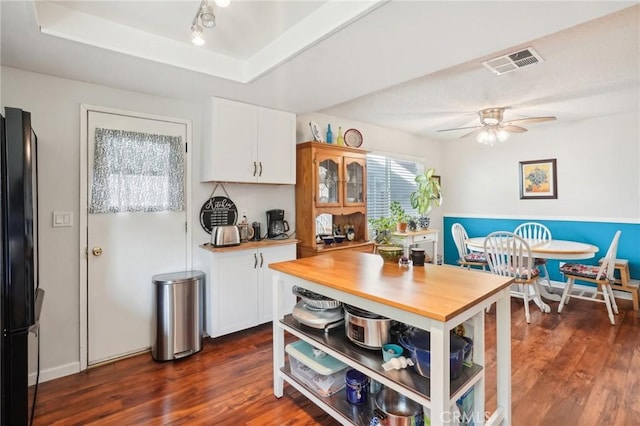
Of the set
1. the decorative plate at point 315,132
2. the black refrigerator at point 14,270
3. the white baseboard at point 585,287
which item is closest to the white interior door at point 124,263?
the black refrigerator at point 14,270

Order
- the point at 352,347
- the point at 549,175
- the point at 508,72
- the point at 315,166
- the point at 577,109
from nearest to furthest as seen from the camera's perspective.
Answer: the point at 352,347 → the point at 508,72 → the point at 315,166 → the point at 577,109 → the point at 549,175

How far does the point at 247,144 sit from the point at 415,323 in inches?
92.7

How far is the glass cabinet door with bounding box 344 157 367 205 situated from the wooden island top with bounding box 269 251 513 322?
5.77ft

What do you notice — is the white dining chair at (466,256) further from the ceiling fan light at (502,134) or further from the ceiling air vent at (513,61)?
the ceiling air vent at (513,61)

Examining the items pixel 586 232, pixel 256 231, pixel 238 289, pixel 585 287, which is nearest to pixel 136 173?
pixel 256 231

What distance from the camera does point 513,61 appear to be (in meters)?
2.49

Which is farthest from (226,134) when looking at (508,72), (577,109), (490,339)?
(577,109)

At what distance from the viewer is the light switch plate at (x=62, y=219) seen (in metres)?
2.37

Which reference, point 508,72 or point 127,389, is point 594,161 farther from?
point 127,389

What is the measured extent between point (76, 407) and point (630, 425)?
10.9 feet

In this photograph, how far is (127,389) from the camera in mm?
2211

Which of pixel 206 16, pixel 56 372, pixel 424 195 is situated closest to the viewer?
pixel 206 16

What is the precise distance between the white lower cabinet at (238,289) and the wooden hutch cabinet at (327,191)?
0.41 m

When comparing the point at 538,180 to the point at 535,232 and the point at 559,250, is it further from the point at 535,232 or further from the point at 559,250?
Result: the point at 559,250
